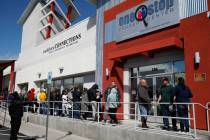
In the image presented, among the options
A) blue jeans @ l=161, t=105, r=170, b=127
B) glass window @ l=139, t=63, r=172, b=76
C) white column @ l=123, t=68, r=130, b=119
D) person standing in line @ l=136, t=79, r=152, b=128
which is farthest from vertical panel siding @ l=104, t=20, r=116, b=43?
blue jeans @ l=161, t=105, r=170, b=127

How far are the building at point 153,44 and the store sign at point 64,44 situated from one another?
11.1 feet

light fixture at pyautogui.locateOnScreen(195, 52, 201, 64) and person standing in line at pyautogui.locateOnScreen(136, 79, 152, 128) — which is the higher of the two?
light fixture at pyautogui.locateOnScreen(195, 52, 201, 64)

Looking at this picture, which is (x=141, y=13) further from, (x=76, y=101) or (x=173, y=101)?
(x=173, y=101)

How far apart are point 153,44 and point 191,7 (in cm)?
198

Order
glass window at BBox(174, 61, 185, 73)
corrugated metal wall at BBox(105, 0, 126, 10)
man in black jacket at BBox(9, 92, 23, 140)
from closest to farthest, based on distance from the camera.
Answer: man in black jacket at BBox(9, 92, 23, 140)
glass window at BBox(174, 61, 185, 73)
corrugated metal wall at BBox(105, 0, 126, 10)

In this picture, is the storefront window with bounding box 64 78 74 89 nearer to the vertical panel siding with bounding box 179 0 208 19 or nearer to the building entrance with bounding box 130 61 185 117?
the building entrance with bounding box 130 61 185 117

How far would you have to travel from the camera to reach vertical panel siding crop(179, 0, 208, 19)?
932 centimetres

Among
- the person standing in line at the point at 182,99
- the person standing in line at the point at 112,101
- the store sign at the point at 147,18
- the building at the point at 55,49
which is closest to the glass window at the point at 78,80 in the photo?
the building at the point at 55,49

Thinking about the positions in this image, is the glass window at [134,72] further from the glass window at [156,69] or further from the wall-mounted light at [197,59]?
the wall-mounted light at [197,59]

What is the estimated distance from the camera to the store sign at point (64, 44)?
18.1 metres

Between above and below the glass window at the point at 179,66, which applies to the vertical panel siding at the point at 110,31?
above

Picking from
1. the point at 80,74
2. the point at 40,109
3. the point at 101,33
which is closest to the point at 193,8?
the point at 101,33

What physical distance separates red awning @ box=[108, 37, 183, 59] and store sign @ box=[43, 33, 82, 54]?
19.0 feet

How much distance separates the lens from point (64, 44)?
768 inches
